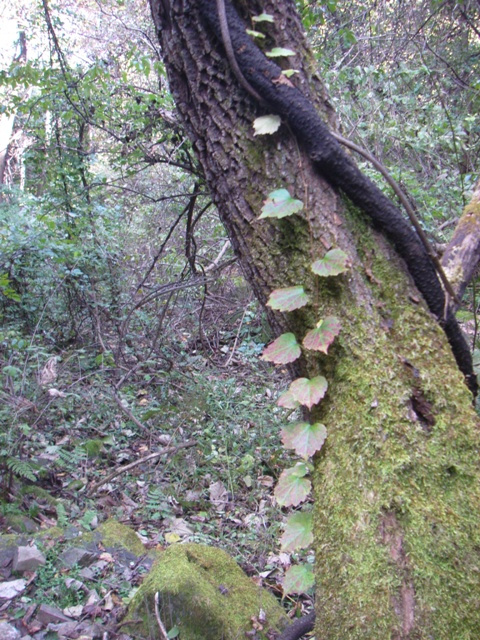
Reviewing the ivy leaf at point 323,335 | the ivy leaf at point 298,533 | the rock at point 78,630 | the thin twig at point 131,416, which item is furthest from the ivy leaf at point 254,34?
the thin twig at point 131,416

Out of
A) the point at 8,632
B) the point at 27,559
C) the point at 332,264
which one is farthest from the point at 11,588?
the point at 332,264

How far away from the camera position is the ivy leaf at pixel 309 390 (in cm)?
115

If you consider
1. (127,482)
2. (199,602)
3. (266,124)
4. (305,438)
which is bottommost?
(199,602)

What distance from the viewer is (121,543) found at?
Result: 249 cm

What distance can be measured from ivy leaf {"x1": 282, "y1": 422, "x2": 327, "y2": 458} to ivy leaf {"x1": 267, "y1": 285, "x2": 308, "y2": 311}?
282mm

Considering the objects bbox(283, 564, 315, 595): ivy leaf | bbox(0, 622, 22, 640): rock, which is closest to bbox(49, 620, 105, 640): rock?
bbox(0, 622, 22, 640): rock

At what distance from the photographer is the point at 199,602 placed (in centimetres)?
193

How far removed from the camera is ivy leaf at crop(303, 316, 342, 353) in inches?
44.8

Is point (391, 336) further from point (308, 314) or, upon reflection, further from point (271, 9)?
point (271, 9)

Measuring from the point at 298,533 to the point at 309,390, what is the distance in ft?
1.08

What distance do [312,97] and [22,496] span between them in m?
2.68

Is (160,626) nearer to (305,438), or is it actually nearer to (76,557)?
(76,557)

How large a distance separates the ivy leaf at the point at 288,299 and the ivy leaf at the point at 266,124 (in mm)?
381

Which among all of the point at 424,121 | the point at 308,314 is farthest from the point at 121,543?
the point at 424,121
